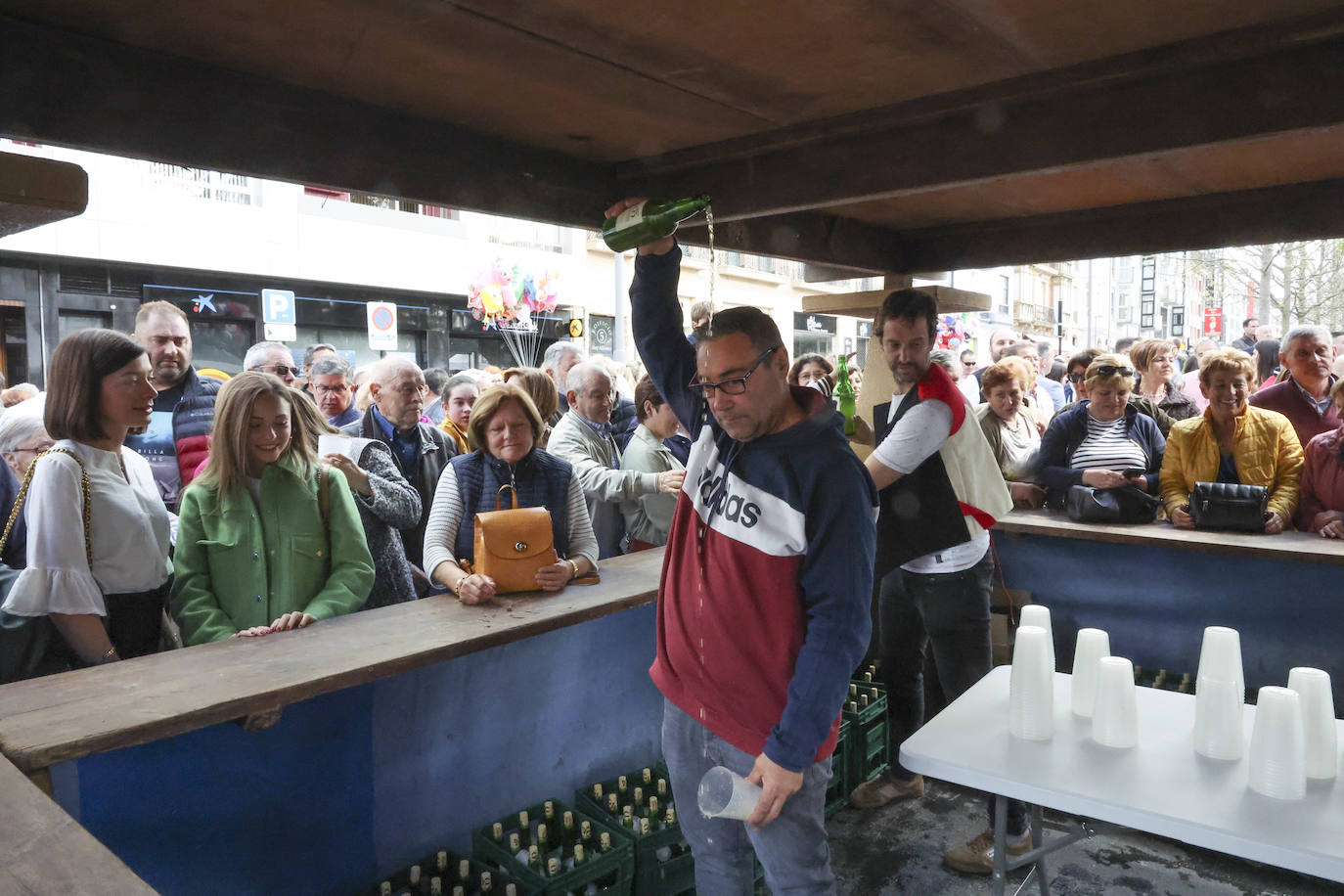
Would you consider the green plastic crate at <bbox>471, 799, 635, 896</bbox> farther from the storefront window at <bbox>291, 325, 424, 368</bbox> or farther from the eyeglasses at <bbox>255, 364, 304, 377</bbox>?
the storefront window at <bbox>291, 325, 424, 368</bbox>

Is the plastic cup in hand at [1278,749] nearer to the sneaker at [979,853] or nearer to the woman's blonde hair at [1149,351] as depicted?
the sneaker at [979,853]

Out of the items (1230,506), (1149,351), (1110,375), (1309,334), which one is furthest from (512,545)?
(1149,351)

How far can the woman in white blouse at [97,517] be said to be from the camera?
239 centimetres

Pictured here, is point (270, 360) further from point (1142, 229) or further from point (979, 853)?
point (1142, 229)

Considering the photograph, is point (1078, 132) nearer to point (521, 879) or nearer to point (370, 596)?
point (521, 879)

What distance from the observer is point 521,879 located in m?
2.59

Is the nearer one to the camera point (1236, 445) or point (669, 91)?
point (669, 91)

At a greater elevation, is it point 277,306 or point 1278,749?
point 277,306

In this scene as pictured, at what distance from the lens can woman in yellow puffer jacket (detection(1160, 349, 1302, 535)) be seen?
13.9ft

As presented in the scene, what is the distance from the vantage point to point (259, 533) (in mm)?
2656

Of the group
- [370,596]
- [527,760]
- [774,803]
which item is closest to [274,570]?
[370,596]

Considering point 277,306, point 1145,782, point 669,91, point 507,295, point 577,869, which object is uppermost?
point 507,295

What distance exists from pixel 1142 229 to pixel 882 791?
2649mm

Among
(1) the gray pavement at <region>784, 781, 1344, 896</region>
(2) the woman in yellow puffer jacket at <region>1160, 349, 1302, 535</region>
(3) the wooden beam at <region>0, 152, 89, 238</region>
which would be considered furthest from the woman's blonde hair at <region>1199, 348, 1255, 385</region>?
(3) the wooden beam at <region>0, 152, 89, 238</region>
